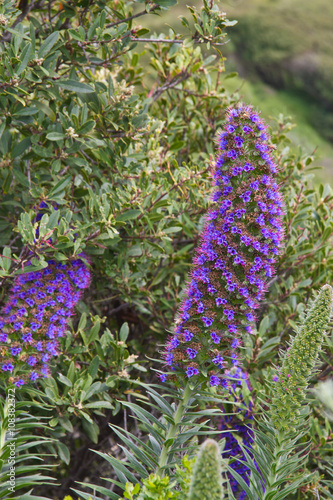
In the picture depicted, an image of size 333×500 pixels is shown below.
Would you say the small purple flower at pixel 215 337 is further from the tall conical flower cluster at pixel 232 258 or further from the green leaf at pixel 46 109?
the green leaf at pixel 46 109

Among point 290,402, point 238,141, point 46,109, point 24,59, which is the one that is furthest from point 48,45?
point 290,402

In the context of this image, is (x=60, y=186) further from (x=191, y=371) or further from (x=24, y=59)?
(x=191, y=371)

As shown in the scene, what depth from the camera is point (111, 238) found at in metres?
2.88

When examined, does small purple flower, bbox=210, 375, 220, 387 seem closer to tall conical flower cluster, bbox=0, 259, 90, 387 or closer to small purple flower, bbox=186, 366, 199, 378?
small purple flower, bbox=186, 366, 199, 378

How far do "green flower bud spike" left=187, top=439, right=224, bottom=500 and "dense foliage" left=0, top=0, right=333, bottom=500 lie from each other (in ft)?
2.42

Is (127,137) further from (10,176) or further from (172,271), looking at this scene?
(172,271)

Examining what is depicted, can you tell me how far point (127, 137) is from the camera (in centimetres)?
308

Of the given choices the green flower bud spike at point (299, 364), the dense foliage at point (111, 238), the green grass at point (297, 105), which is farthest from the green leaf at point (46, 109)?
the green grass at point (297, 105)

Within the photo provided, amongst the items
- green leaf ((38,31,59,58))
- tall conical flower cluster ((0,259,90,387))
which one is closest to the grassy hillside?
green leaf ((38,31,59,58))

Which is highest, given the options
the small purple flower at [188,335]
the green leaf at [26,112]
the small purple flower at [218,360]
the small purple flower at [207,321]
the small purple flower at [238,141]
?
the small purple flower at [238,141]

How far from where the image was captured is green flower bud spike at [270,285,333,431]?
7.28ft

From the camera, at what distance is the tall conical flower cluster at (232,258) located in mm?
2314

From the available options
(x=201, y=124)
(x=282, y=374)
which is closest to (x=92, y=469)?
(x=282, y=374)

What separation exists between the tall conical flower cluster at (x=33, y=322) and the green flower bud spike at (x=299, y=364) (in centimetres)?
119
